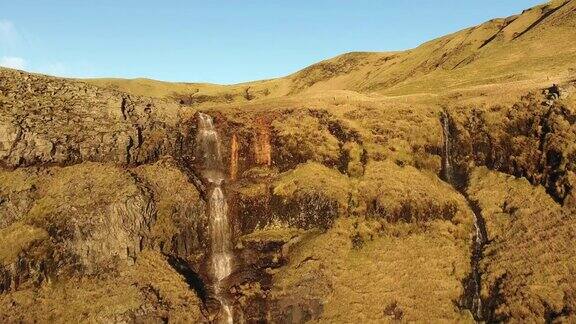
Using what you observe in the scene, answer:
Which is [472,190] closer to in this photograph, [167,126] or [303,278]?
[303,278]

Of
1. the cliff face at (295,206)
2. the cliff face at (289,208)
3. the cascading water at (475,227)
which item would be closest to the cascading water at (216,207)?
the cliff face at (295,206)

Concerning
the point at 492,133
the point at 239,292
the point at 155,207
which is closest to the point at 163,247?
the point at 155,207

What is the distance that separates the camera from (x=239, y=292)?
44.0m

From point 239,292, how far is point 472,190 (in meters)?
25.6

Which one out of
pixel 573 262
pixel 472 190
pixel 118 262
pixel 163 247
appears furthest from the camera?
pixel 472 190

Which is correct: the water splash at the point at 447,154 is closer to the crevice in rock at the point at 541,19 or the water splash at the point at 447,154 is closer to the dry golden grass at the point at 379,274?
the dry golden grass at the point at 379,274

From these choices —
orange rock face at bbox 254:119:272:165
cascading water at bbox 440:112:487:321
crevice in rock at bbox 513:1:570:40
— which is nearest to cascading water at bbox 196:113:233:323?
orange rock face at bbox 254:119:272:165

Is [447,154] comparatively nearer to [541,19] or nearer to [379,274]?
[379,274]

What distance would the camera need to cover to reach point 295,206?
50.6m

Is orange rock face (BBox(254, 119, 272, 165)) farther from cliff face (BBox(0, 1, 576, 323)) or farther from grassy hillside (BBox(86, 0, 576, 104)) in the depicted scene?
grassy hillside (BBox(86, 0, 576, 104))

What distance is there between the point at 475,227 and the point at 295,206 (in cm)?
1727

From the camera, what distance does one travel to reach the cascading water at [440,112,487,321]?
40.0m

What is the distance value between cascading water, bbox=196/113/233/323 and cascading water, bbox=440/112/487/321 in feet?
66.0

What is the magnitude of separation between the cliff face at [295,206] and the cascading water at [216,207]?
17.6 inches
